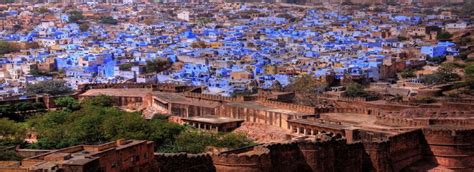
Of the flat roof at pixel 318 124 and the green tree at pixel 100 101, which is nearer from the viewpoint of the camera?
the flat roof at pixel 318 124

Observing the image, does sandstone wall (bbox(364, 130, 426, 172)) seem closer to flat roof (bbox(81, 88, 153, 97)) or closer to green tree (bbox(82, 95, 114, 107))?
green tree (bbox(82, 95, 114, 107))

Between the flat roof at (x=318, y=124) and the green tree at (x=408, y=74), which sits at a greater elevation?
the flat roof at (x=318, y=124)

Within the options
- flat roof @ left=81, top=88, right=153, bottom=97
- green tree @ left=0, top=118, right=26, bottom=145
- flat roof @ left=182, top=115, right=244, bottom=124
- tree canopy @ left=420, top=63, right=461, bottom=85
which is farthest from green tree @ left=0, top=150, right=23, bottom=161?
tree canopy @ left=420, top=63, right=461, bottom=85

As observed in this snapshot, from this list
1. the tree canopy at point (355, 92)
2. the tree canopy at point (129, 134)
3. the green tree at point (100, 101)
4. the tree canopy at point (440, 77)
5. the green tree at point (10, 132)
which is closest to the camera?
the tree canopy at point (129, 134)

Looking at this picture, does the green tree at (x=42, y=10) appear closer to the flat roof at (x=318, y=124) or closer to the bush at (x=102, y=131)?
the bush at (x=102, y=131)

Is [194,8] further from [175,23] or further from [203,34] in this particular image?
[203,34]

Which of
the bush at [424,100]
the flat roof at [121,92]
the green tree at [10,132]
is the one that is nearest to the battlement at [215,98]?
the flat roof at [121,92]
